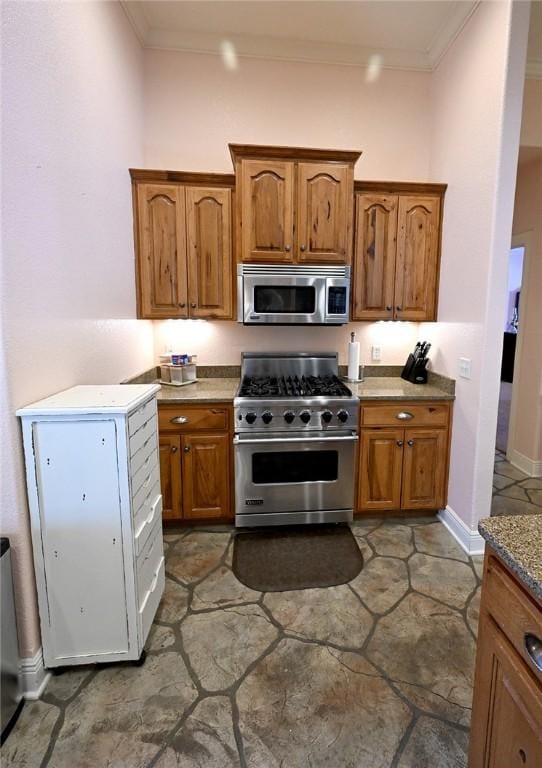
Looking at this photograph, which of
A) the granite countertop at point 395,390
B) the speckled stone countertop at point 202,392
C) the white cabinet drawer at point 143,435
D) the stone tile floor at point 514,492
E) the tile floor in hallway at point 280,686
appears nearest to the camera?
the tile floor in hallway at point 280,686

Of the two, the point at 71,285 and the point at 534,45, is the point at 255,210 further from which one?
the point at 534,45

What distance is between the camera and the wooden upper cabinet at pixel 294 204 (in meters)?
2.62

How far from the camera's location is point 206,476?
2.67 metres

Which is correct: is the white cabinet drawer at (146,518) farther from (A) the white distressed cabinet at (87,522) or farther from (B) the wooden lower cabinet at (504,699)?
(B) the wooden lower cabinet at (504,699)

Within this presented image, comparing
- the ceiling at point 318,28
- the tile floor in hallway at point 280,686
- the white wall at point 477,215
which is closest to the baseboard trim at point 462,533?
the white wall at point 477,215

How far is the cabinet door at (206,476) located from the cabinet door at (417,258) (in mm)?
1719

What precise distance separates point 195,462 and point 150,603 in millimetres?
984

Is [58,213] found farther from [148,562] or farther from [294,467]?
[294,467]

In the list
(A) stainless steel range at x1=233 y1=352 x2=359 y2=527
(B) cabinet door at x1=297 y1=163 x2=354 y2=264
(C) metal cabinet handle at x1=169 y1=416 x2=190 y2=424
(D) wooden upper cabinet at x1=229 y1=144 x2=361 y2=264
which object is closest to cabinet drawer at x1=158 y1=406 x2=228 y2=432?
(C) metal cabinet handle at x1=169 y1=416 x2=190 y2=424

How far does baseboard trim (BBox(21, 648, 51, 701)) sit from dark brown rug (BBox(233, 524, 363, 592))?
1025mm

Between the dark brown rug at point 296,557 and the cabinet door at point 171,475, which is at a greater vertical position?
the cabinet door at point 171,475

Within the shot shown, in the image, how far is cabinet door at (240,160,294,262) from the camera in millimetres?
2625

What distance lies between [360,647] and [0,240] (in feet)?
7.36

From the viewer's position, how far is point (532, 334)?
3.68 m
